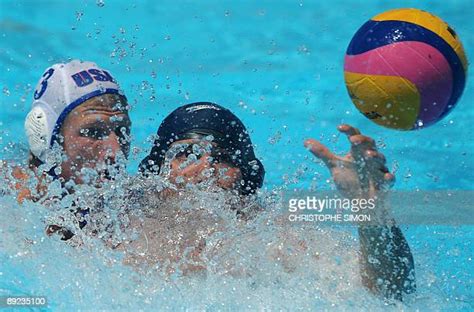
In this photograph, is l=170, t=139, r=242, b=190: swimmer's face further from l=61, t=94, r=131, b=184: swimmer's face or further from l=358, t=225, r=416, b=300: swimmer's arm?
l=358, t=225, r=416, b=300: swimmer's arm

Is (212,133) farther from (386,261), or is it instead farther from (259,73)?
(259,73)

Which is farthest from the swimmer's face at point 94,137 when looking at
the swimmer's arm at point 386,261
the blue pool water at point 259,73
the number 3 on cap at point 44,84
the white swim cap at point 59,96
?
the swimmer's arm at point 386,261

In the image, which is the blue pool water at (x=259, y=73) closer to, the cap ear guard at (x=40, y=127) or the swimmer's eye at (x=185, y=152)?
the cap ear guard at (x=40, y=127)

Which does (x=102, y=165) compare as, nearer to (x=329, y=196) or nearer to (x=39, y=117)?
(x=39, y=117)

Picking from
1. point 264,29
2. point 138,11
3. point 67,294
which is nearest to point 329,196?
point 67,294

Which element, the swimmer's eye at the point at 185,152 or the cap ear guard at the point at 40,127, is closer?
the swimmer's eye at the point at 185,152

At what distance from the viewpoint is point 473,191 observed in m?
4.06

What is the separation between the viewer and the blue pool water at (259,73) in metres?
4.16

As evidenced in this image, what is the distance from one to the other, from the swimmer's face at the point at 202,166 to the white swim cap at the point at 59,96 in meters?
0.37

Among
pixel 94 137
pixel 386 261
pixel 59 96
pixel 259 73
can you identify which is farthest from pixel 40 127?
pixel 259 73

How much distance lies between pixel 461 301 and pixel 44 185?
1508mm

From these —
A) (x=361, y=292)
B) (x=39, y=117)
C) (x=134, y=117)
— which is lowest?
(x=361, y=292)

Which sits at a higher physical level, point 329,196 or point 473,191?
point 329,196

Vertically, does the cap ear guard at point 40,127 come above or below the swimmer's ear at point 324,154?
above
